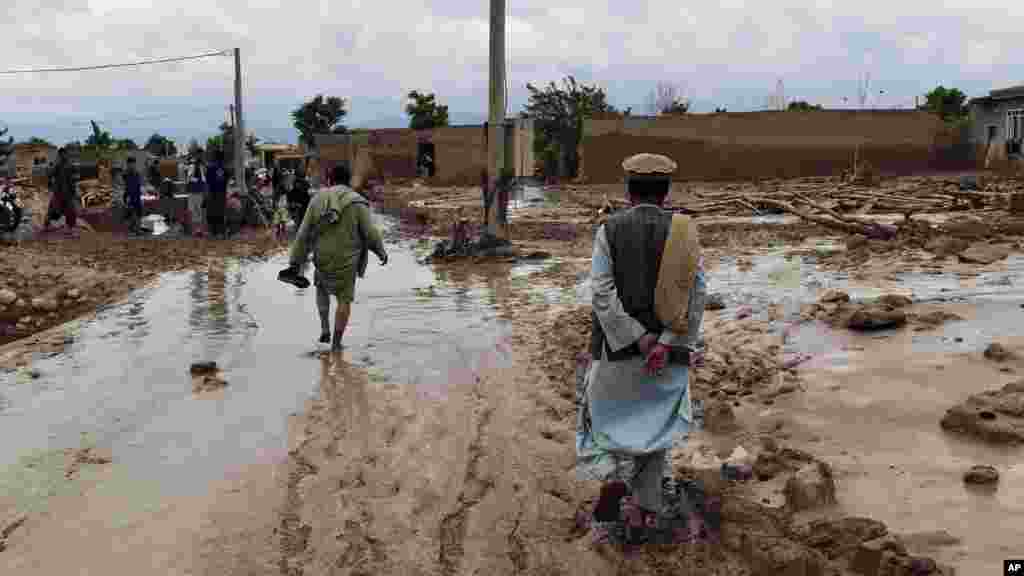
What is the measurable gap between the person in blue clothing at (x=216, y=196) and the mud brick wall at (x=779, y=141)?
15.8 m

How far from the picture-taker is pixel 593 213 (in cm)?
2200

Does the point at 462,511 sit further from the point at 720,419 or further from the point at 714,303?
the point at 714,303

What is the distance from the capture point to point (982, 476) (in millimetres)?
4441

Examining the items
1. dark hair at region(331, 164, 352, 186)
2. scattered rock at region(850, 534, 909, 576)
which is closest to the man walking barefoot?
dark hair at region(331, 164, 352, 186)

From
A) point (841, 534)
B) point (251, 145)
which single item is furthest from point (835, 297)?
point (251, 145)

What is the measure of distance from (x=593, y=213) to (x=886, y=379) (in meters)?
16.1

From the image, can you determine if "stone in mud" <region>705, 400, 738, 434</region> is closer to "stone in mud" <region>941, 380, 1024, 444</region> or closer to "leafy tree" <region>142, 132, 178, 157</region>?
"stone in mud" <region>941, 380, 1024, 444</region>

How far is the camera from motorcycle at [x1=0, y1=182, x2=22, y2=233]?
1870cm

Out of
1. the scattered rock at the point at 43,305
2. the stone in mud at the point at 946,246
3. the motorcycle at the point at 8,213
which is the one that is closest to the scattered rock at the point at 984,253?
the stone in mud at the point at 946,246

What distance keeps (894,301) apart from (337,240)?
443cm

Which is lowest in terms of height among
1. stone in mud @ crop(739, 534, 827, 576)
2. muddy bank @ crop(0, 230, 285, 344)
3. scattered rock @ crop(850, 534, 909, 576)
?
muddy bank @ crop(0, 230, 285, 344)

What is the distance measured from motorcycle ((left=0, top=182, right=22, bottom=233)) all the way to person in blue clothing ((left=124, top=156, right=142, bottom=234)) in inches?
84.5

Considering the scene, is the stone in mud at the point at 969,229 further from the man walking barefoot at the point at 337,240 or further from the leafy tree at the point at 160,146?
the leafy tree at the point at 160,146

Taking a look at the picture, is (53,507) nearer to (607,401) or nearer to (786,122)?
(607,401)
